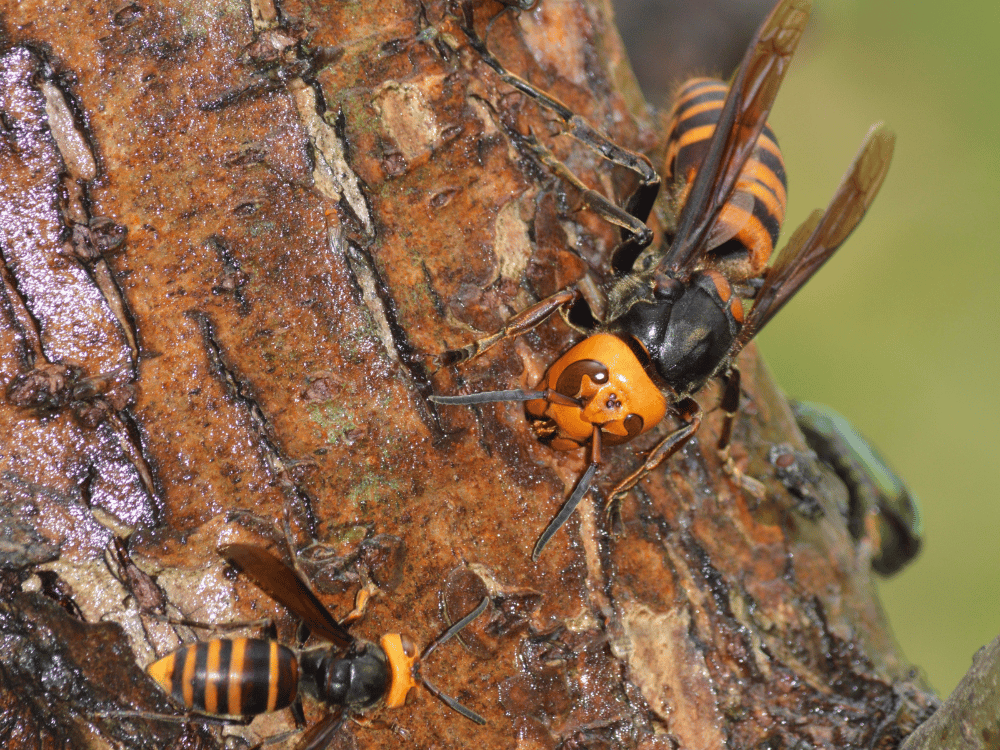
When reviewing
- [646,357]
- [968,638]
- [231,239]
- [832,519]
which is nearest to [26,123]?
[231,239]

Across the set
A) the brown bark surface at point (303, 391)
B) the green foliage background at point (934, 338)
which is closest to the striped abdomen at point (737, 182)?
the brown bark surface at point (303, 391)

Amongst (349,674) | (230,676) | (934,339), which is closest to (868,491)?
(349,674)

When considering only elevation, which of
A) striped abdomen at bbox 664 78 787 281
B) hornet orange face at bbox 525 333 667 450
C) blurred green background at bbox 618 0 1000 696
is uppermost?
striped abdomen at bbox 664 78 787 281

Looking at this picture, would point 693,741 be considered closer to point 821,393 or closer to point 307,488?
point 307,488

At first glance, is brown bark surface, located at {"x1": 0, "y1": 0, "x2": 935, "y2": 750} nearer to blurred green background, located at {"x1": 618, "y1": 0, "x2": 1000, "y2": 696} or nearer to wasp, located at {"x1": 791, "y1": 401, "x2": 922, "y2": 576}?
wasp, located at {"x1": 791, "y1": 401, "x2": 922, "y2": 576}

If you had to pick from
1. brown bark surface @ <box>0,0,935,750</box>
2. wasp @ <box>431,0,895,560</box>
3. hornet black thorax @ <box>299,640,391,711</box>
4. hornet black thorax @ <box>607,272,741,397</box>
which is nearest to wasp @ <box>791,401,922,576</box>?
wasp @ <box>431,0,895,560</box>

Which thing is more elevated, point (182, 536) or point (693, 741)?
point (182, 536)
